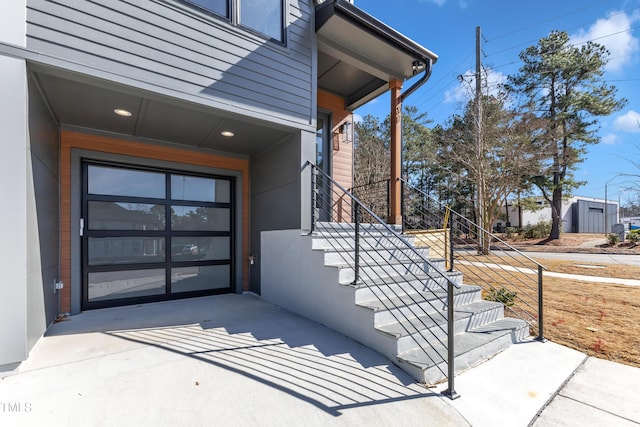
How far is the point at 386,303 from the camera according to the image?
2.84 meters

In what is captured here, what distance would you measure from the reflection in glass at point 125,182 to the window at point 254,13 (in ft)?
8.65

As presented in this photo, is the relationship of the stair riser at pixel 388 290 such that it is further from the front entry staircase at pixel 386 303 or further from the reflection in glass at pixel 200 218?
the reflection in glass at pixel 200 218

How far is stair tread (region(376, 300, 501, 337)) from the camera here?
2454 mm

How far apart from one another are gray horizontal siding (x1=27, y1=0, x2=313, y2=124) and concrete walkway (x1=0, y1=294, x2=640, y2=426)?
271cm

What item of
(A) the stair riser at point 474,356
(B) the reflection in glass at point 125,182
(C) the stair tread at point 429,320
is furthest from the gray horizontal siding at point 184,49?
(A) the stair riser at point 474,356

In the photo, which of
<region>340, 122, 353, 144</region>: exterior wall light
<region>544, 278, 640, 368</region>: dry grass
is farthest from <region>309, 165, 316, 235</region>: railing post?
<region>544, 278, 640, 368</region>: dry grass

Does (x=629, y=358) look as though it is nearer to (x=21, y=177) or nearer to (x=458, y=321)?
(x=458, y=321)

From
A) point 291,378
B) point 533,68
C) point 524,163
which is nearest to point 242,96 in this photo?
point 291,378

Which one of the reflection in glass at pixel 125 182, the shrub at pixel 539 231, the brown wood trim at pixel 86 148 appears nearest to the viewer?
the brown wood trim at pixel 86 148

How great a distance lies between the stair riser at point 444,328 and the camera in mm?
2406

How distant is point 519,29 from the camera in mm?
12750

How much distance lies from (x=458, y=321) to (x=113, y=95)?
4404 mm

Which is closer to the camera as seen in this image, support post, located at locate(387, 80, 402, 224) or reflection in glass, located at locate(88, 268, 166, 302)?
reflection in glass, located at locate(88, 268, 166, 302)

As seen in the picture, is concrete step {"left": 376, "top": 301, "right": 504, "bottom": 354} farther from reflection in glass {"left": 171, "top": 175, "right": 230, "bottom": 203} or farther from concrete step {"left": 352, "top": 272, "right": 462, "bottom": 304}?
reflection in glass {"left": 171, "top": 175, "right": 230, "bottom": 203}
